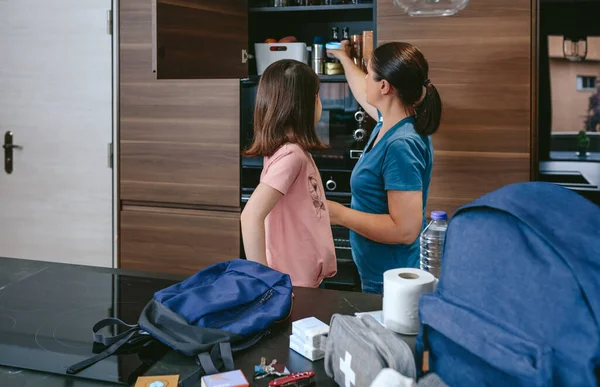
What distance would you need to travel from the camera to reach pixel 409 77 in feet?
6.15

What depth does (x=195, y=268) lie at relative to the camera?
3039mm

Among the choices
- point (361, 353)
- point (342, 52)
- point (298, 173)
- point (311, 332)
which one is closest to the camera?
point (361, 353)

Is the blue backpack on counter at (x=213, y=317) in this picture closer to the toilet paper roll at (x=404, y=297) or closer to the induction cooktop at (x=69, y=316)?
the induction cooktop at (x=69, y=316)

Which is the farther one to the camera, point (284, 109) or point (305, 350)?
point (284, 109)

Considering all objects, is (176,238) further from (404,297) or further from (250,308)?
(404,297)

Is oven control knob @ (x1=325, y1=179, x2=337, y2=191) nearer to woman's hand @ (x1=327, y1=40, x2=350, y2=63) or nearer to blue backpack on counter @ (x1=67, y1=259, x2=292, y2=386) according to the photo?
woman's hand @ (x1=327, y1=40, x2=350, y2=63)

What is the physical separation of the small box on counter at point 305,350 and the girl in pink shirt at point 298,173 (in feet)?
1.87

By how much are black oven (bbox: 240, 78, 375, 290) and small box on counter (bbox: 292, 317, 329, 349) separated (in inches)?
68.2

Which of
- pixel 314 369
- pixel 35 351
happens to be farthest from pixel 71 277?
pixel 314 369

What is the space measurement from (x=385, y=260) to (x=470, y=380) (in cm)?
106

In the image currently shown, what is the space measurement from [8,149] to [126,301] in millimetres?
2374

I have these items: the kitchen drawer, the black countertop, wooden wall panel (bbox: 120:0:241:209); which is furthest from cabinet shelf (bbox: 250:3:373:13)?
the black countertop

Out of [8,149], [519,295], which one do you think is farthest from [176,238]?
[519,295]

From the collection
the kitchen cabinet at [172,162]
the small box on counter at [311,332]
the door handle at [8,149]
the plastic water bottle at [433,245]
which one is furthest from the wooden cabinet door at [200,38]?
the door handle at [8,149]
